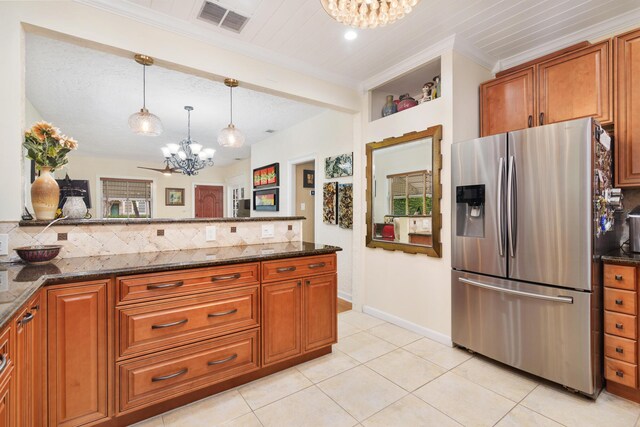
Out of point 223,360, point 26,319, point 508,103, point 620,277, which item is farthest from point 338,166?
point 26,319

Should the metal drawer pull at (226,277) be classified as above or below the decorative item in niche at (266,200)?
below

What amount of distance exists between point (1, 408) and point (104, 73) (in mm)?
3392

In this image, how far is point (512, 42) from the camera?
2.64 m

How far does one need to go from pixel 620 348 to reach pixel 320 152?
377 cm

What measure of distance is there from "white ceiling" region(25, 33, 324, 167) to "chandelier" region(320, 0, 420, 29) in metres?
2.28

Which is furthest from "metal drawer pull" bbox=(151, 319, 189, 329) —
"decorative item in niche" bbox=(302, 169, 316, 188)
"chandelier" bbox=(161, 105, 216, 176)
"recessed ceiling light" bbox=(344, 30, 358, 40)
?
"decorative item in niche" bbox=(302, 169, 316, 188)

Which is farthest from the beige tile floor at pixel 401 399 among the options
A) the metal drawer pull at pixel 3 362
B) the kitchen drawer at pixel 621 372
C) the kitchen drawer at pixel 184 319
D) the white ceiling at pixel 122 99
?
the white ceiling at pixel 122 99

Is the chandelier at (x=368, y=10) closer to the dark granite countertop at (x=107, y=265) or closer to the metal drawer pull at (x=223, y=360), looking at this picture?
the dark granite countertop at (x=107, y=265)

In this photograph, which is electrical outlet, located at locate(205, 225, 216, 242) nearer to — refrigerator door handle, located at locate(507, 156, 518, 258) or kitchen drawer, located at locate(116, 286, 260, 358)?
kitchen drawer, located at locate(116, 286, 260, 358)

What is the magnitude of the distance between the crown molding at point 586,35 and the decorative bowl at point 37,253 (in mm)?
4054

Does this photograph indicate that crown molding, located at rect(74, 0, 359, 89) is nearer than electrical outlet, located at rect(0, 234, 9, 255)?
No

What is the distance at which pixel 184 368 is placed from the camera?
5.85ft

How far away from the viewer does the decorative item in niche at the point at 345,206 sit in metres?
3.99

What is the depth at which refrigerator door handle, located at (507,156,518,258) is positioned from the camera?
2.18 m
